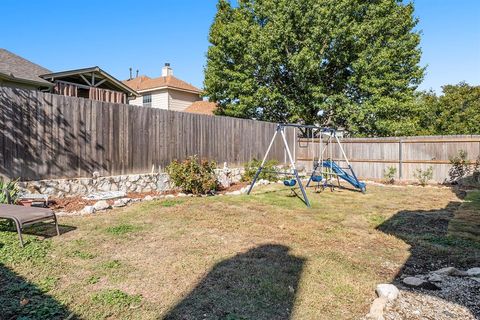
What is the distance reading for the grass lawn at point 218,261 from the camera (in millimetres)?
2854

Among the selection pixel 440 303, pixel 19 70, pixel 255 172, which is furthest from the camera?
pixel 19 70

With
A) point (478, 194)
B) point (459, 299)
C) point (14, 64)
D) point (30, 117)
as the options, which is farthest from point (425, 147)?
point (14, 64)

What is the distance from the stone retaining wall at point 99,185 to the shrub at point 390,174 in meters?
8.57

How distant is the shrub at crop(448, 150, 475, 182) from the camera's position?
11219 millimetres

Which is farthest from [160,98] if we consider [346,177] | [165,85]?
[346,177]

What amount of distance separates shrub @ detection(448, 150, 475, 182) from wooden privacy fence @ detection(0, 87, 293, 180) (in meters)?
8.26

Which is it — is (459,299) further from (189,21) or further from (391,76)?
(189,21)

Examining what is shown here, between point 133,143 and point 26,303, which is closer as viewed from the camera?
point 26,303

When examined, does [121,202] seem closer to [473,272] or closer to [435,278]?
[435,278]

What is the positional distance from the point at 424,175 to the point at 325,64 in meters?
8.63

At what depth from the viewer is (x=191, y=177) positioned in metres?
8.73

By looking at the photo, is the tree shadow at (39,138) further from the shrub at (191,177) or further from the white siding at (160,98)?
the white siding at (160,98)

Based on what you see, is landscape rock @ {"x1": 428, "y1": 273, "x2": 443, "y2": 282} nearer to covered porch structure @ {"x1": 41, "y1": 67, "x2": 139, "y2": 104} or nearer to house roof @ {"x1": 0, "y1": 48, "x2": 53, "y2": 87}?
house roof @ {"x1": 0, "y1": 48, "x2": 53, "y2": 87}

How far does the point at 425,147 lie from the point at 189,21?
14.7 m
